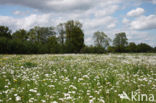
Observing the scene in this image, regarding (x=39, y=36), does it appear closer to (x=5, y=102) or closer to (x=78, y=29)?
(x=78, y=29)

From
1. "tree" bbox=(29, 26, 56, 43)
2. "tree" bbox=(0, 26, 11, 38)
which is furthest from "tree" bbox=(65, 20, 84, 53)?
"tree" bbox=(0, 26, 11, 38)

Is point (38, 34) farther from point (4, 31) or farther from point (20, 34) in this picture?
point (4, 31)

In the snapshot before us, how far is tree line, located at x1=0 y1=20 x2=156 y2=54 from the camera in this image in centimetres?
3214

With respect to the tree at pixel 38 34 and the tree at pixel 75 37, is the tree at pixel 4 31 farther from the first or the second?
the tree at pixel 75 37

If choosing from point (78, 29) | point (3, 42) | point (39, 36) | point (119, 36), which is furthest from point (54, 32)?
point (3, 42)

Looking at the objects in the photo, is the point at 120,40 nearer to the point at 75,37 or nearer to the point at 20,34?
the point at 75,37

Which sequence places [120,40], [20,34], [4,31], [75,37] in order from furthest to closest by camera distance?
[120,40] → [20,34] → [75,37] → [4,31]

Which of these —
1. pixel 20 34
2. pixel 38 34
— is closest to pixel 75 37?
pixel 38 34

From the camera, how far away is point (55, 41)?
60750mm

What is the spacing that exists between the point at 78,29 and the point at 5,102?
5358 cm

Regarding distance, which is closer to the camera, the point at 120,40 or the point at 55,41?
the point at 55,41

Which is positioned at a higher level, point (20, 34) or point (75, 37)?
point (20, 34)

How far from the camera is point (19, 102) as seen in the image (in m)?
4.00

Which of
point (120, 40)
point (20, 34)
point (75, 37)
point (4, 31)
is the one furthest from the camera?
point (120, 40)
